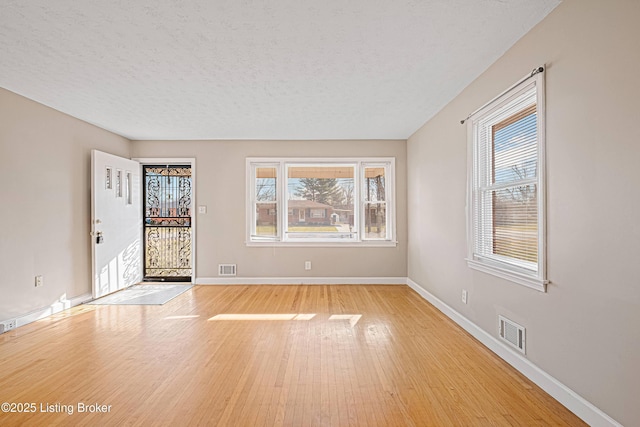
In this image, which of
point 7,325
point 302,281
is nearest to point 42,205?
point 7,325

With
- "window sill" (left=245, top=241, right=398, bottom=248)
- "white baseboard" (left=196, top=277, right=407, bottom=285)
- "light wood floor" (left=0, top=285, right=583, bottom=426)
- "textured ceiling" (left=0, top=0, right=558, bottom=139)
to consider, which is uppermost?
"textured ceiling" (left=0, top=0, right=558, bottom=139)

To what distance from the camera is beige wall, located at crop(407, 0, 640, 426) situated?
171 cm

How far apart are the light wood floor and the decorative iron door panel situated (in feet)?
6.54

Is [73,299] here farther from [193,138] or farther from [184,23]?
[184,23]

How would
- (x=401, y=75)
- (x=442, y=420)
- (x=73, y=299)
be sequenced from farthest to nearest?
(x=73, y=299), (x=401, y=75), (x=442, y=420)

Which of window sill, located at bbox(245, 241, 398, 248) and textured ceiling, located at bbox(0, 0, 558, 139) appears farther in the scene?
window sill, located at bbox(245, 241, 398, 248)

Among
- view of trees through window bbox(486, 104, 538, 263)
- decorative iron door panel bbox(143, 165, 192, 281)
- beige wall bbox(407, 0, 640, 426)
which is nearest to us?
beige wall bbox(407, 0, 640, 426)

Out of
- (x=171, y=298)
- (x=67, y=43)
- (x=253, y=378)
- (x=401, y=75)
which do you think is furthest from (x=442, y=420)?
(x=171, y=298)

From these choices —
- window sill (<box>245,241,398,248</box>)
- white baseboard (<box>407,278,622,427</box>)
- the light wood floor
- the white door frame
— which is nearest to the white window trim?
window sill (<box>245,241,398,248</box>)

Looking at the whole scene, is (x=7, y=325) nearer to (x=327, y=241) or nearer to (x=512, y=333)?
(x=327, y=241)

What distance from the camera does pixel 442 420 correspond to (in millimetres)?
2004

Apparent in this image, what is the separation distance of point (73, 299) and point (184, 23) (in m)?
4.07

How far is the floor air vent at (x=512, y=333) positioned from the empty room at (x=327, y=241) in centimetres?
2

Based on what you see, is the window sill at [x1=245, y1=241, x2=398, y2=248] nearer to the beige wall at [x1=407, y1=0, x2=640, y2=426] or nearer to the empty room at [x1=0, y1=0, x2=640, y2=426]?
the empty room at [x1=0, y1=0, x2=640, y2=426]
